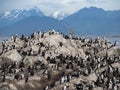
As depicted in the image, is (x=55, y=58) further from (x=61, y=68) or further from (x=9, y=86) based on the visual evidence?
(x=9, y=86)

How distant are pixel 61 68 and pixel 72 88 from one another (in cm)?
2524

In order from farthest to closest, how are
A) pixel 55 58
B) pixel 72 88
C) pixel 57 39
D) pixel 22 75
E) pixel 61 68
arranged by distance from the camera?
pixel 57 39, pixel 55 58, pixel 61 68, pixel 22 75, pixel 72 88

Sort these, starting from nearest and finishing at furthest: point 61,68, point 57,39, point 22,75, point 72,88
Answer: point 72,88 → point 22,75 → point 61,68 → point 57,39

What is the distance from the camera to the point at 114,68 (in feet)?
518

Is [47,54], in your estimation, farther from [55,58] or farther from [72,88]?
[72,88]

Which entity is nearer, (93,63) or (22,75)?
(22,75)

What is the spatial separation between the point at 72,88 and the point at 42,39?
5541 centimetres

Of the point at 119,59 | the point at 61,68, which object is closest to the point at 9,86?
→ the point at 61,68

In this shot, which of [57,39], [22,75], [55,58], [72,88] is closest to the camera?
[72,88]

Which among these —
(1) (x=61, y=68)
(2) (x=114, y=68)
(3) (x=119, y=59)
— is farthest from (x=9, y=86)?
(3) (x=119, y=59)

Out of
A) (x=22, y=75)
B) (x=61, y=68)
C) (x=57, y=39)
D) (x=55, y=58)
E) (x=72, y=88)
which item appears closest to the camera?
(x=72, y=88)

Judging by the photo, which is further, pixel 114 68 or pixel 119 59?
pixel 119 59

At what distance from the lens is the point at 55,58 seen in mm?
177500

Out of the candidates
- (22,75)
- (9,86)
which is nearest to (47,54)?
(22,75)
